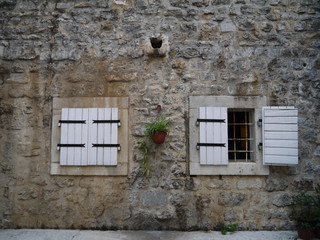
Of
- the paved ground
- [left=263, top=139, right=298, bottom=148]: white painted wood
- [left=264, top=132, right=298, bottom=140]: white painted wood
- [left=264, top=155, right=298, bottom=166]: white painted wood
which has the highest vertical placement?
[left=264, top=132, right=298, bottom=140]: white painted wood

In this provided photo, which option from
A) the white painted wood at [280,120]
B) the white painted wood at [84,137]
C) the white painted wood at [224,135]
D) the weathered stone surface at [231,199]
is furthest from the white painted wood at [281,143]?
the white painted wood at [84,137]

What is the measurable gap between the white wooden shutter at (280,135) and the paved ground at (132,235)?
978mm

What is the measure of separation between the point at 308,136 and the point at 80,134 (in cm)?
333

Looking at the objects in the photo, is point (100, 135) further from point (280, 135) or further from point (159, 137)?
point (280, 135)

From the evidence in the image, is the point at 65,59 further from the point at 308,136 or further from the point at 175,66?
the point at 308,136

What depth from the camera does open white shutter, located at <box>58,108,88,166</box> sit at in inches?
157

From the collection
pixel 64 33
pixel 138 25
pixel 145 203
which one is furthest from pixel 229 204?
pixel 64 33

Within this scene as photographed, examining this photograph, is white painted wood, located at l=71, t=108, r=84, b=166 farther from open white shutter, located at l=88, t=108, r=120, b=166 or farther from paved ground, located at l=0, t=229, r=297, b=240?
paved ground, located at l=0, t=229, r=297, b=240

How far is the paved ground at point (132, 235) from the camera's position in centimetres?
366

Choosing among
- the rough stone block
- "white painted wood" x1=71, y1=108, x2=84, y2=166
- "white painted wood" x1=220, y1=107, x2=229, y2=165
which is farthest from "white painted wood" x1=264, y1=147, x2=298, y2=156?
"white painted wood" x1=71, y1=108, x2=84, y2=166

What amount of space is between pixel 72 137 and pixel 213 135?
2.03m

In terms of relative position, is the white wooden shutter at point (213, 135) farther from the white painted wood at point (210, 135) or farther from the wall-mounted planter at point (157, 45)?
the wall-mounted planter at point (157, 45)

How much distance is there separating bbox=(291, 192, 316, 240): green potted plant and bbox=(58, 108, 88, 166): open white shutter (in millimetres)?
3113

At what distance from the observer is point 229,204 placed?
13.1ft
